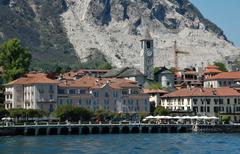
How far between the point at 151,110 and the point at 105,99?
38.3 ft

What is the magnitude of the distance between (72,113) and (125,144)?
37.8m

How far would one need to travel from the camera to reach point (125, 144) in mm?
109625

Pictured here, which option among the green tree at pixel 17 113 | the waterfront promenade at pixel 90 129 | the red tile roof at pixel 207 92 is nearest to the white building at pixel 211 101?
the red tile roof at pixel 207 92

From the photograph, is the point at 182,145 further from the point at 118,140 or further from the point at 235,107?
the point at 235,107

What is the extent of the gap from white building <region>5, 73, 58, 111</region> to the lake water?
2779cm

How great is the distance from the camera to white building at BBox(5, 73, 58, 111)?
6142 inches

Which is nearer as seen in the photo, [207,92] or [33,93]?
[33,93]

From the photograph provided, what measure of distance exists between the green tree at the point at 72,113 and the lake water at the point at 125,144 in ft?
53.4

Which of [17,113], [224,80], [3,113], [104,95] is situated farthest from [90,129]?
[224,80]

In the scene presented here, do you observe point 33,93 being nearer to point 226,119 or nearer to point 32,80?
point 32,80

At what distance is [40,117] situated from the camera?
14788 cm

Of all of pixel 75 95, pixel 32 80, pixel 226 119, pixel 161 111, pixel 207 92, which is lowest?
pixel 226 119

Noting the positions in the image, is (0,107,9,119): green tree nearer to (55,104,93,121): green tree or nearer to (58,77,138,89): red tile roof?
(55,104,93,121): green tree

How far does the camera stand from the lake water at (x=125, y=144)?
326 ft
